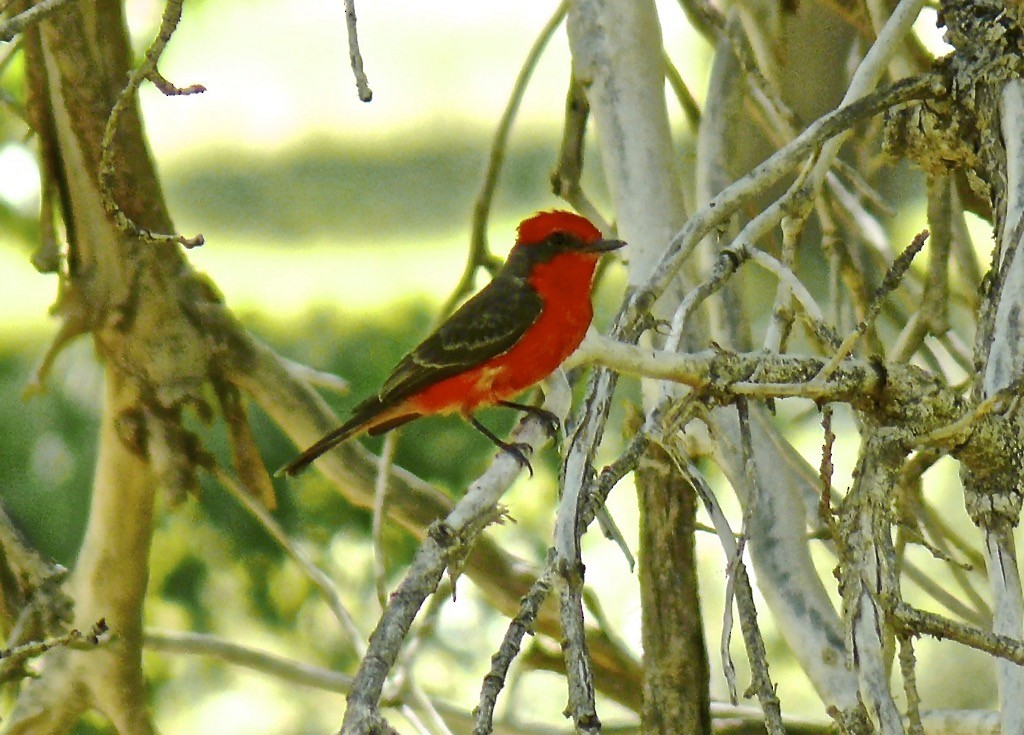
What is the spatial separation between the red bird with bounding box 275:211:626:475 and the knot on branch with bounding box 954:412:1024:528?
1532 millimetres

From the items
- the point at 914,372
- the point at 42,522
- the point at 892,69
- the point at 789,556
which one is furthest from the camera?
the point at 42,522

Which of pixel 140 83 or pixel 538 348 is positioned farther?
pixel 538 348

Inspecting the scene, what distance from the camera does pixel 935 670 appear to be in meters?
6.04

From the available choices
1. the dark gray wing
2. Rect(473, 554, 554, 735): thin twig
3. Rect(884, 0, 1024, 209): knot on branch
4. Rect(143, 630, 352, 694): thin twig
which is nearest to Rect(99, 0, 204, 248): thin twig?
Rect(473, 554, 554, 735): thin twig

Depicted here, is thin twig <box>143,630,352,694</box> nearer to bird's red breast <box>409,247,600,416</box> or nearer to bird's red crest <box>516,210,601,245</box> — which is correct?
bird's red breast <box>409,247,600,416</box>

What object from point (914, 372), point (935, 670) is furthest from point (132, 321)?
point (935, 670)

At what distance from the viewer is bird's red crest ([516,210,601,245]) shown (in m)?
Answer: 3.56

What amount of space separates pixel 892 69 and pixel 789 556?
128 cm

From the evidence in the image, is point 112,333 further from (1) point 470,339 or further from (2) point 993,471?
(2) point 993,471

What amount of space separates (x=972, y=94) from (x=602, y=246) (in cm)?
135

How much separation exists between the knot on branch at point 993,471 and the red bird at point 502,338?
153 centimetres

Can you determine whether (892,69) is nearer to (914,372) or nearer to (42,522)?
(914,372)

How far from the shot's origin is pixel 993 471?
6.01 feet

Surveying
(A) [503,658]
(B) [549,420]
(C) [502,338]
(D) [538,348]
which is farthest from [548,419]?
(A) [503,658]
